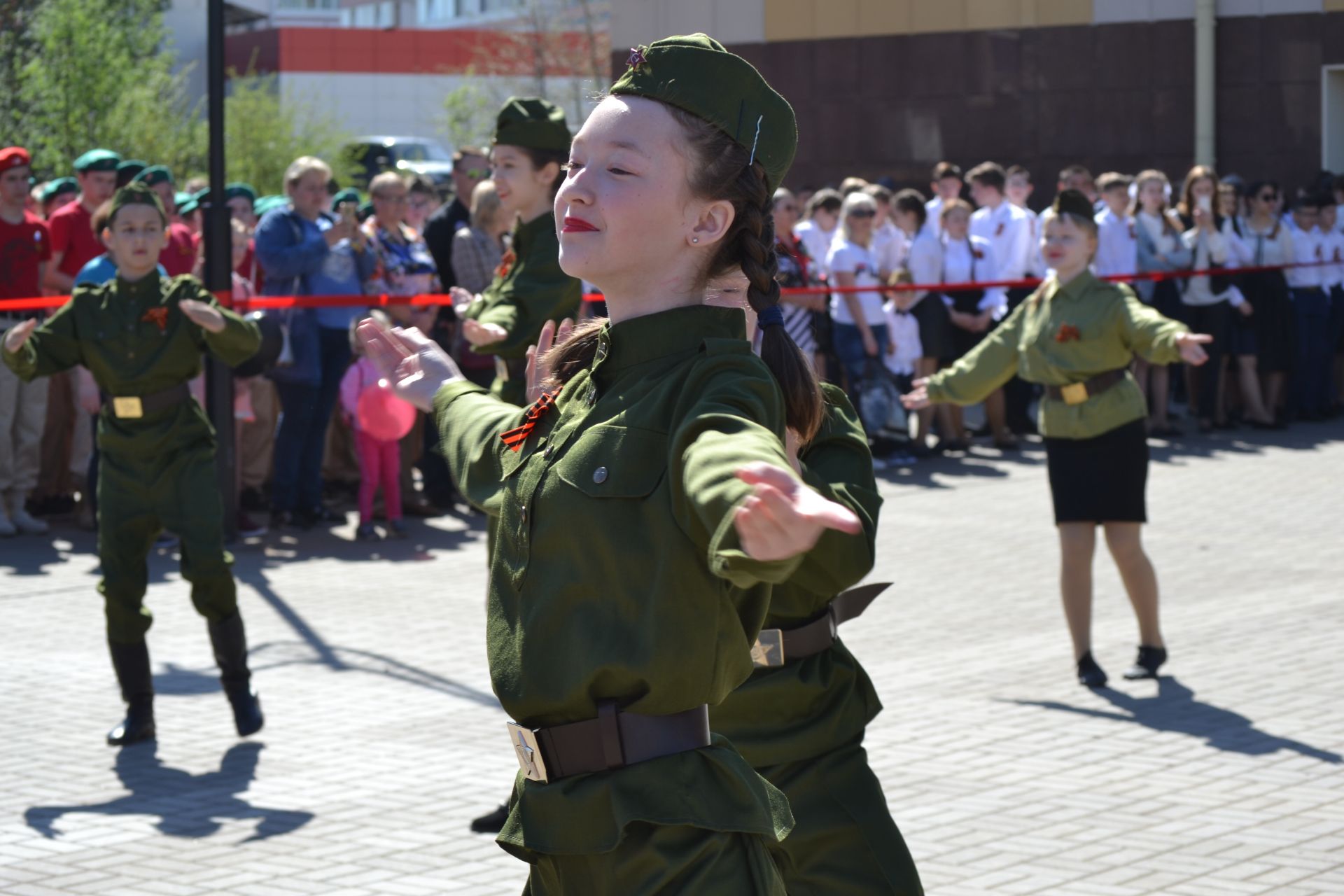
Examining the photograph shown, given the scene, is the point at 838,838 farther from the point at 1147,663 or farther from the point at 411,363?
the point at 1147,663

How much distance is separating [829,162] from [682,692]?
2236 cm

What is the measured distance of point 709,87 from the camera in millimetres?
2961

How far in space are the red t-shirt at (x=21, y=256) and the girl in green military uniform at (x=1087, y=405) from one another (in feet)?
21.3

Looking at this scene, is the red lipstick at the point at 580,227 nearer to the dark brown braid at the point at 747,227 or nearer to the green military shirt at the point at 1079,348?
the dark brown braid at the point at 747,227

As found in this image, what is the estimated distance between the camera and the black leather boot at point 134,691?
7.44 metres

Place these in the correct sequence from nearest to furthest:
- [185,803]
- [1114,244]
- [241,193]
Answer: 1. [185,803]
2. [241,193]
3. [1114,244]

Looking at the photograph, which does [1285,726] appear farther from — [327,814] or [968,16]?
[968,16]

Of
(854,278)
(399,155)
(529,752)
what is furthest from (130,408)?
(399,155)

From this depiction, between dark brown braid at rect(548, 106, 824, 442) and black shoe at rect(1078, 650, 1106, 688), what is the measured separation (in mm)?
→ 5436

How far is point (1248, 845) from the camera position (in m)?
5.93

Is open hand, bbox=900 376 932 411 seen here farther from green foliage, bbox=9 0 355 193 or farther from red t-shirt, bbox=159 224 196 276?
green foliage, bbox=9 0 355 193

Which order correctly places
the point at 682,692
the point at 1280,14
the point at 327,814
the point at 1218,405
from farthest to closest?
the point at 1280,14 < the point at 1218,405 < the point at 327,814 < the point at 682,692

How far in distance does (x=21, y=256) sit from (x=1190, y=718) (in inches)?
319

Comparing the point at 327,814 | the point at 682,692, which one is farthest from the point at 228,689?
the point at 682,692
